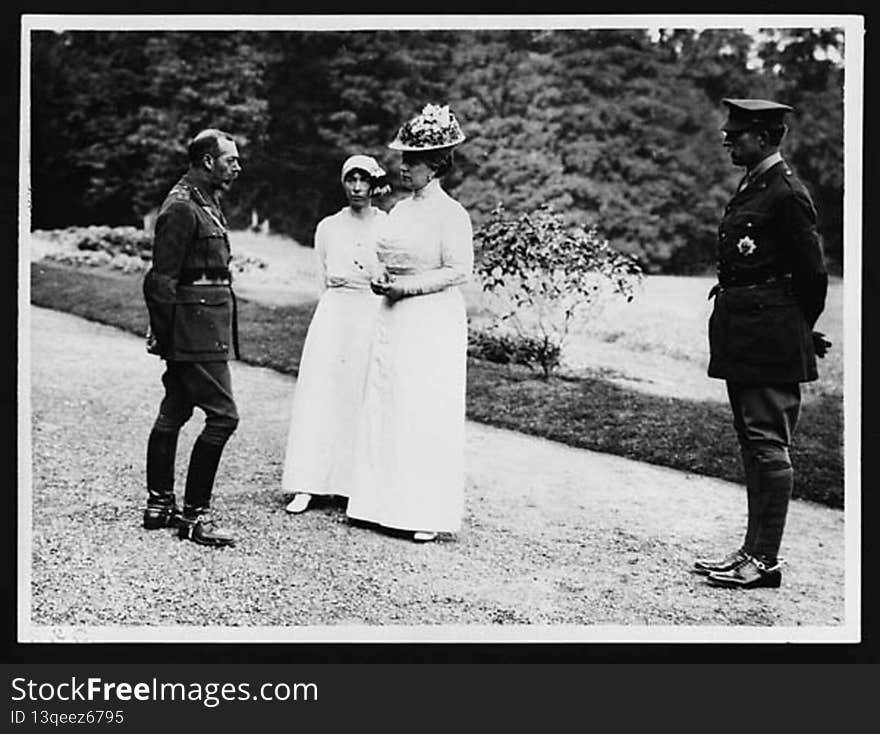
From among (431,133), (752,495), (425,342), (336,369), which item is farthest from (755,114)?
(336,369)

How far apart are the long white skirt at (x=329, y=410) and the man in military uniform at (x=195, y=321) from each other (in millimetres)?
724

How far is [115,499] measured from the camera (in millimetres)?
8789

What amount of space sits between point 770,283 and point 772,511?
1268 millimetres

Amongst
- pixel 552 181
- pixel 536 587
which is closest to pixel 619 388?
pixel 552 181

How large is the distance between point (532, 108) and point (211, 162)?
2733 millimetres

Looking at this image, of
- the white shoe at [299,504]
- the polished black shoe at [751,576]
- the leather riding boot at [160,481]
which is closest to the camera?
the polished black shoe at [751,576]

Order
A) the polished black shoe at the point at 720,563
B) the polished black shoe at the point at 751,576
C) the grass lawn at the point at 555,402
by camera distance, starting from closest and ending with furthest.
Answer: the polished black shoe at the point at 751,576, the polished black shoe at the point at 720,563, the grass lawn at the point at 555,402

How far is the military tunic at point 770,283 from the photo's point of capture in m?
7.75

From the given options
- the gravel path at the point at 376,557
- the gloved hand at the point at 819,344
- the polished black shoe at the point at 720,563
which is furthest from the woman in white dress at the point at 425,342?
the gloved hand at the point at 819,344

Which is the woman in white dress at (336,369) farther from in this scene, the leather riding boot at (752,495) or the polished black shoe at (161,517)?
the leather riding boot at (752,495)

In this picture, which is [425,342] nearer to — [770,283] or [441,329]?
[441,329]

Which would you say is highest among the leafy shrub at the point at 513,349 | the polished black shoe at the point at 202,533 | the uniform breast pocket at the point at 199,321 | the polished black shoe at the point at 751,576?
the uniform breast pocket at the point at 199,321

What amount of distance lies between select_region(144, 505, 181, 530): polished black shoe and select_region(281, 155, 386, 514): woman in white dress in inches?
29.8

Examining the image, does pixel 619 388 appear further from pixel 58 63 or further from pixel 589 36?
pixel 58 63
